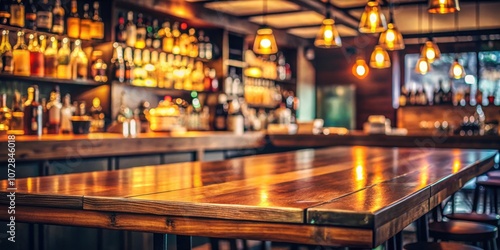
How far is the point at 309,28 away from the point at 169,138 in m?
3.97

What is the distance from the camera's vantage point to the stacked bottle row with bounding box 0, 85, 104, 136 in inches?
Answer: 180

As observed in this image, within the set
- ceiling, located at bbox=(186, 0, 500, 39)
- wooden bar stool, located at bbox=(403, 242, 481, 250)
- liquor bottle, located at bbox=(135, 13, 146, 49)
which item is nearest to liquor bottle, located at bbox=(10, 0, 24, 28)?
liquor bottle, located at bbox=(135, 13, 146, 49)

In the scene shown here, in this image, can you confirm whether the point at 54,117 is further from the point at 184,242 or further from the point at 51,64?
the point at 184,242

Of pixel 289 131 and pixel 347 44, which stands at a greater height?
pixel 347 44

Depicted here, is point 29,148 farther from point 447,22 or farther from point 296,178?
point 447,22

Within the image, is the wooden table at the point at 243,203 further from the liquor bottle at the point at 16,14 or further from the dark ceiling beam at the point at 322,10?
the dark ceiling beam at the point at 322,10

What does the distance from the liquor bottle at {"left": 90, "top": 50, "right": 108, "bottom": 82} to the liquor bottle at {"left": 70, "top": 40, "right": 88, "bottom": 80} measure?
0.29 feet

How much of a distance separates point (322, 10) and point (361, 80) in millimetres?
3426

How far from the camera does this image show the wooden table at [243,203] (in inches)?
60.6

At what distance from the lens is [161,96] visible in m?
6.82

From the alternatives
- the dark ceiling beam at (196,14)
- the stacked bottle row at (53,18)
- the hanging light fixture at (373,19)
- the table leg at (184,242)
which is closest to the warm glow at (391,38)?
the hanging light fixture at (373,19)

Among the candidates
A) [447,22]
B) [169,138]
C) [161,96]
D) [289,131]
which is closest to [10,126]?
[169,138]

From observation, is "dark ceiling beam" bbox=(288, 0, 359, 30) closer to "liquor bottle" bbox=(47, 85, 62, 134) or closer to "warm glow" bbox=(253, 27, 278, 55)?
"warm glow" bbox=(253, 27, 278, 55)

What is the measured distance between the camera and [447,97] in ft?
29.9
